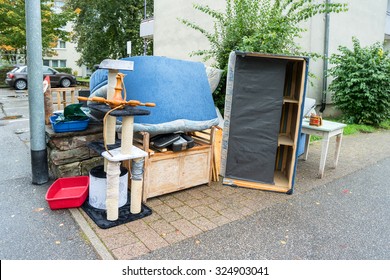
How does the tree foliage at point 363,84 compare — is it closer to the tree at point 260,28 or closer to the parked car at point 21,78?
the tree at point 260,28

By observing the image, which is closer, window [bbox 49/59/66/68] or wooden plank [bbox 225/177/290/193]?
wooden plank [bbox 225/177/290/193]

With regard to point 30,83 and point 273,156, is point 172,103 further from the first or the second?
point 30,83

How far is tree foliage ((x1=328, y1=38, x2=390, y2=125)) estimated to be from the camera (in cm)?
789

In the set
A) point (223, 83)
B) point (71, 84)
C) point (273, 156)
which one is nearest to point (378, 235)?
point (273, 156)

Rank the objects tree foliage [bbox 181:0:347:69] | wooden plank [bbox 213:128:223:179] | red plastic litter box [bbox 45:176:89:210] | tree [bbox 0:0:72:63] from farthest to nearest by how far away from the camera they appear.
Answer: tree [bbox 0:0:72:63], tree foliage [bbox 181:0:347:69], wooden plank [bbox 213:128:223:179], red plastic litter box [bbox 45:176:89:210]

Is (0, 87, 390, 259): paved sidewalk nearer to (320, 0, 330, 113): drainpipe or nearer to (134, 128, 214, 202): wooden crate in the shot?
(134, 128, 214, 202): wooden crate

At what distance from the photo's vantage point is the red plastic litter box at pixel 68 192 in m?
3.05

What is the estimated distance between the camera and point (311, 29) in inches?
313

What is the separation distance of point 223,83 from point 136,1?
1647cm

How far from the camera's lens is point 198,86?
3.67 m

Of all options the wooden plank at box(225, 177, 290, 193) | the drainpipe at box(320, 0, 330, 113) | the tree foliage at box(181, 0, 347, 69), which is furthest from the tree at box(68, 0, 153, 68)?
the wooden plank at box(225, 177, 290, 193)

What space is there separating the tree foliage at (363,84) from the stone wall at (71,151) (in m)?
6.82

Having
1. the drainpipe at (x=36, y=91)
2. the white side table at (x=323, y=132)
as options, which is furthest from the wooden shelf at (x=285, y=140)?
the drainpipe at (x=36, y=91)

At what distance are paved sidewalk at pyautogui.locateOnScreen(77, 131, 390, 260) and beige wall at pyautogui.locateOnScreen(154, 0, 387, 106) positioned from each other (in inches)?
178
